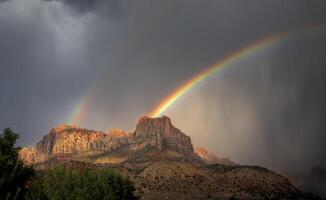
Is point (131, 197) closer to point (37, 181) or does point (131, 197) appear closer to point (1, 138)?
point (37, 181)

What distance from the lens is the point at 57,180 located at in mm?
99625

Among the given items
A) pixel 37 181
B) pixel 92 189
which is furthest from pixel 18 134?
pixel 92 189

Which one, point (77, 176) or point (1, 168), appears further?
point (77, 176)

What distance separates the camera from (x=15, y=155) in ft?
294

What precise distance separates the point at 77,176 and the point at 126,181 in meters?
46.3

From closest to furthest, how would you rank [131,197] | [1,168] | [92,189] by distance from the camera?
[1,168]
[92,189]
[131,197]

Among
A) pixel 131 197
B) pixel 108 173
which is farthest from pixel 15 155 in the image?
pixel 131 197

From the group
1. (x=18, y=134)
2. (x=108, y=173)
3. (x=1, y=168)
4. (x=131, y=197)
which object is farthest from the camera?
(x=131, y=197)

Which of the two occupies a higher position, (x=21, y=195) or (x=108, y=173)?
(x=108, y=173)

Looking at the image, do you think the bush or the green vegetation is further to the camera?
the bush

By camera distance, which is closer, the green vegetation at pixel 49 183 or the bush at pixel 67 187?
the green vegetation at pixel 49 183

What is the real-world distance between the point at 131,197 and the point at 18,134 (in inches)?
2392

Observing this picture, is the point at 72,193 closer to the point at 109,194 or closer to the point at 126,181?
the point at 109,194

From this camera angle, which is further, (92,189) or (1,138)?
(92,189)
